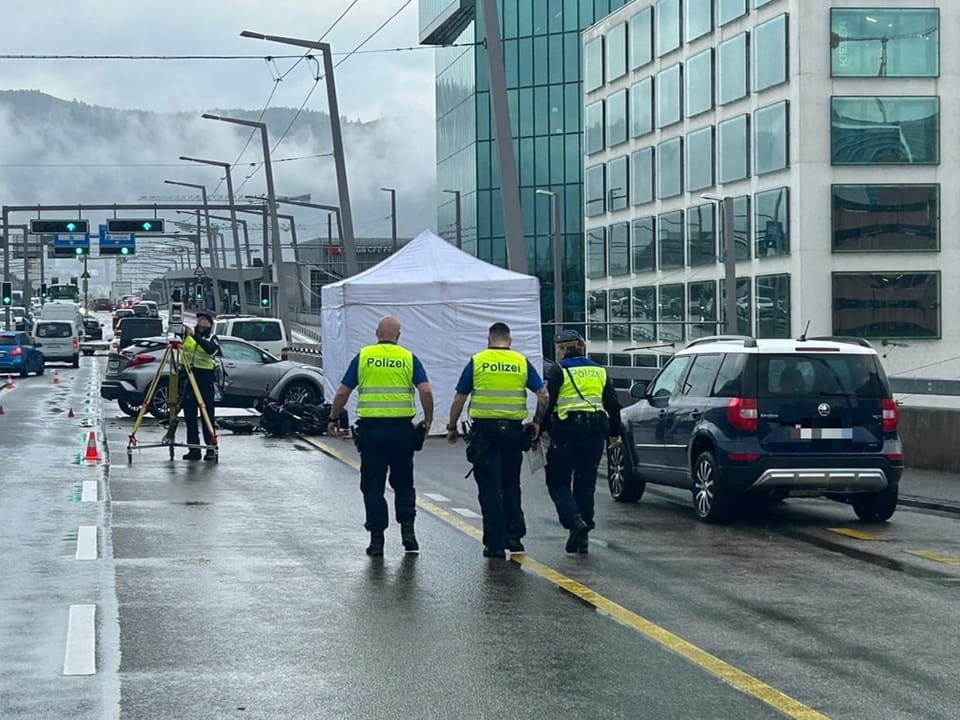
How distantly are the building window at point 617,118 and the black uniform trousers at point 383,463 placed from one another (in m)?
57.6

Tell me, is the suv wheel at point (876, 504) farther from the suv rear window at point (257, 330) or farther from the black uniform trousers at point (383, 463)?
the suv rear window at point (257, 330)

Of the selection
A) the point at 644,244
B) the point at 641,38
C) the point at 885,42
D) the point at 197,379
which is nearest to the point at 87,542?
the point at 197,379

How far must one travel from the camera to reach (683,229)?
204ft

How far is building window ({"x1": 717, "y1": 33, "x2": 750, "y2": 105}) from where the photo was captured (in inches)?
2244

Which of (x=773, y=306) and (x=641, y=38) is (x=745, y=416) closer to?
(x=773, y=306)

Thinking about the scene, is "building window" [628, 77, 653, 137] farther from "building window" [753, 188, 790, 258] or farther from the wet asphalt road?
the wet asphalt road

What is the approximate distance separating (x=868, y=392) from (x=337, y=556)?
512 cm

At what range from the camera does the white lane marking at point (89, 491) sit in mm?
16016

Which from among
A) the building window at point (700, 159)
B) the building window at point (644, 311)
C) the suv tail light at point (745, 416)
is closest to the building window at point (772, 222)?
the building window at point (700, 159)

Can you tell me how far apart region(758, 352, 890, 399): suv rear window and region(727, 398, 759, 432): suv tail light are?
0.43 ft

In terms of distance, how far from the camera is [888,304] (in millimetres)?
54406

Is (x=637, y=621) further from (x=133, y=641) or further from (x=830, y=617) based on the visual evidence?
(x=133, y=641)

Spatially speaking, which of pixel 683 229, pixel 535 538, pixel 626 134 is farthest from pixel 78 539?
pixel 626 134

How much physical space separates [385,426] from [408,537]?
0.81 metres
